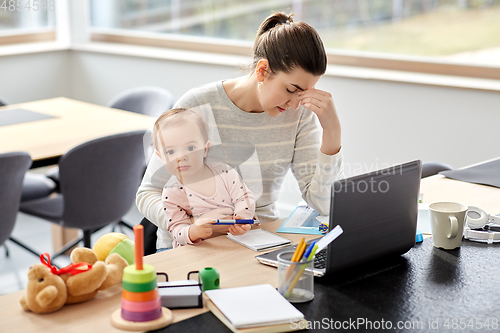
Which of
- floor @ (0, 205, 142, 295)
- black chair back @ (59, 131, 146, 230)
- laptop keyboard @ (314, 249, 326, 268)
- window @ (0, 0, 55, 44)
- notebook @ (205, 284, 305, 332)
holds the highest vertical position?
window @ (0, 0, 55, 44)

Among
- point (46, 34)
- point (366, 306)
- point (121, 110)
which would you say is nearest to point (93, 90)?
point (46, 34)

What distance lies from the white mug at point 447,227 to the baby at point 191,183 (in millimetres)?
439

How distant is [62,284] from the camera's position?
103cm

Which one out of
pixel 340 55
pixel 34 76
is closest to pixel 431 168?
pixel 340 55

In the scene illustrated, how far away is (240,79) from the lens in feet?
5.46

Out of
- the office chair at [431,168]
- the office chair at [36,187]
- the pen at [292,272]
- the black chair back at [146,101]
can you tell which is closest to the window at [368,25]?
the black chair back at [146,101]

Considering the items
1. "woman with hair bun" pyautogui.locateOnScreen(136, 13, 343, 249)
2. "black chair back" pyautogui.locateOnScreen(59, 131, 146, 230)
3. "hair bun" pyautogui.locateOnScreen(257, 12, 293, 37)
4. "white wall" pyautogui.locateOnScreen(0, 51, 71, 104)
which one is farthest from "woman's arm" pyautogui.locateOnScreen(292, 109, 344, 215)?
"white wall" pyautogui.locateOnScreen(0, 51, 71, 104)

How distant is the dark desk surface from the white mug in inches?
0.9

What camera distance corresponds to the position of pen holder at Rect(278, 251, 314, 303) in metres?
1.05

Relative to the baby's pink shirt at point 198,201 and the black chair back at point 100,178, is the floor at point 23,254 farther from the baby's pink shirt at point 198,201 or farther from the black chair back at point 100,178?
the baby's pink shirt at point 198,201

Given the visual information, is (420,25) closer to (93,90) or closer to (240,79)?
(240,79)

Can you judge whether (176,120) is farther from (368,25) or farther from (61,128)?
(368,25)

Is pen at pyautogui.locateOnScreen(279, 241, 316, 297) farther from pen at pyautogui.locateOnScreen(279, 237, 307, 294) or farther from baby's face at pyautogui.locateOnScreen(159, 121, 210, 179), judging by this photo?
baby's face at pyautogui.locateOnScreen(159, 121, 210, 179)

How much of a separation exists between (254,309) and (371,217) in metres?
0.31
